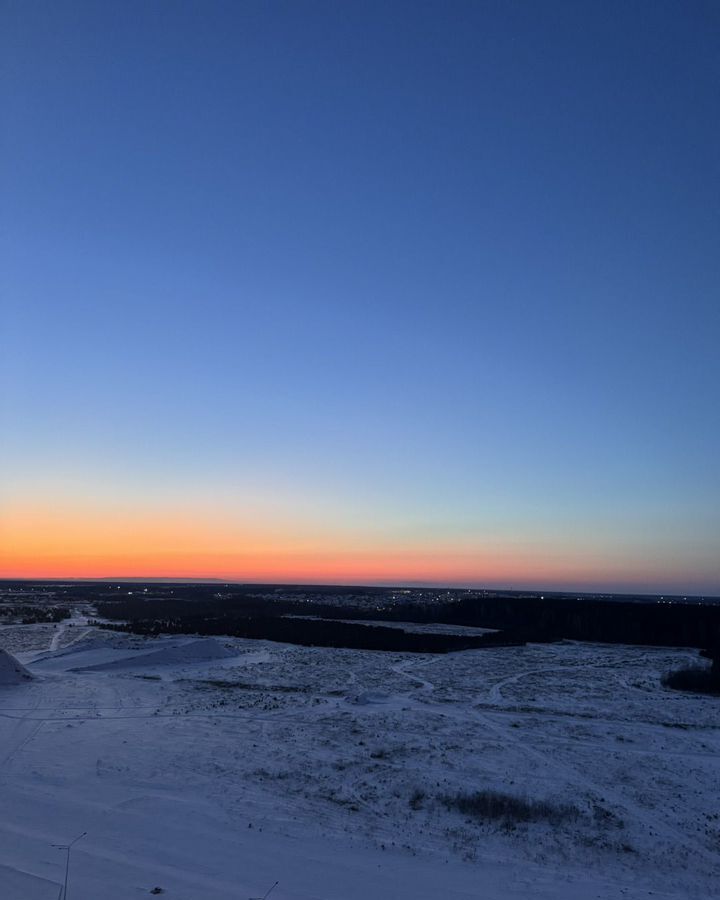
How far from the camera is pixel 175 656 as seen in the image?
1651 inches

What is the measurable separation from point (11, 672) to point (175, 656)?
11.9 m

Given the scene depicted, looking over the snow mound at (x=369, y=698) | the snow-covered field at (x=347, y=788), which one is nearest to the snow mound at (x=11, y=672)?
the snow-covered field at (x=347, y=788)

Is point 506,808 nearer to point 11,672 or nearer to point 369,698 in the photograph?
point 369,698

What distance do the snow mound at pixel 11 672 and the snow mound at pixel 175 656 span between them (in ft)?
18.4

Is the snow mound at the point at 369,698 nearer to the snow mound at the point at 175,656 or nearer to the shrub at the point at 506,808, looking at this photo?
the shrub at the point at 506,808

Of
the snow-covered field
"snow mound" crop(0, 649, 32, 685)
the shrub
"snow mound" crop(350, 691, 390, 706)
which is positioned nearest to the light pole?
the snow-covered field

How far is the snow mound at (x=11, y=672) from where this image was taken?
3105cm

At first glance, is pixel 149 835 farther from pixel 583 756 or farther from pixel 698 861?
pixel 583 756

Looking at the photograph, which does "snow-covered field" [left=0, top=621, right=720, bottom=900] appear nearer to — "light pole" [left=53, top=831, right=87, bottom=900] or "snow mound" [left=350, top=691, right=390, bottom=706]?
"light pole" [left=53, top=831, right=87, bottom=900]

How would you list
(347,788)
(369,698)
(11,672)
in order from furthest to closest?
(11,672) < (369,698) < (347,788)

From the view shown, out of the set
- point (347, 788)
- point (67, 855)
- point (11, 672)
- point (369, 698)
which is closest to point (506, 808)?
point (347, 788)

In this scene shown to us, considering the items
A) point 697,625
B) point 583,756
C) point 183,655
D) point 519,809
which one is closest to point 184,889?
point 519,809

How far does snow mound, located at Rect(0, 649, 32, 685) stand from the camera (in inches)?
1222

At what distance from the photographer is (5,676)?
102 feet
